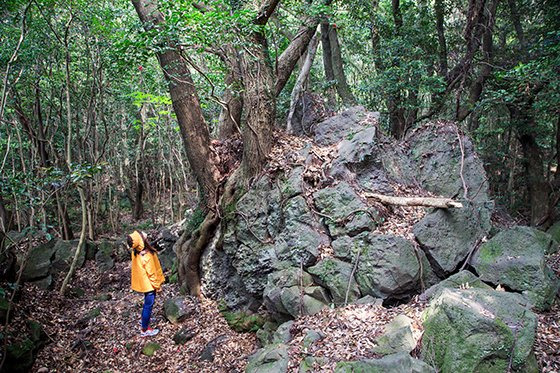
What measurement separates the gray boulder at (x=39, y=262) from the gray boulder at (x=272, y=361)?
22.1 feet

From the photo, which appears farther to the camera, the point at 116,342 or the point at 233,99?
the point at 233,99

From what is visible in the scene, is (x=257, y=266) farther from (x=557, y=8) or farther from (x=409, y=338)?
(x=557, y=8)

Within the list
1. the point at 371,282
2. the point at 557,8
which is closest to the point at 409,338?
the point at 371,282

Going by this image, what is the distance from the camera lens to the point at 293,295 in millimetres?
5203

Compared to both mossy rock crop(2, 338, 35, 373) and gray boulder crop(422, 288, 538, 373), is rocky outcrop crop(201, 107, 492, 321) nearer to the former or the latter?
gray boulder crop(422, 288, 538, 373)

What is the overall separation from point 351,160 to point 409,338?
3540mm

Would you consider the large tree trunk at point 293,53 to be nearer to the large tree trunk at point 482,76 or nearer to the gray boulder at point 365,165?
the gray boulder at point 365,165

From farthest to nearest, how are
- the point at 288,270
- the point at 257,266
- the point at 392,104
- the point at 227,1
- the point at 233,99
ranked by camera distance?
the point at 392,104 → the point at 233,99 → the point at 227,1 → the point at 257,266 → the point at 288,270

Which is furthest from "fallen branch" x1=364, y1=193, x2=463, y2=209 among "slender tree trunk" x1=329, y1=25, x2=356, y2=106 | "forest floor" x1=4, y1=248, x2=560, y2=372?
"slender tree trunk" x1=329, y1=25, x2=356, y2=106

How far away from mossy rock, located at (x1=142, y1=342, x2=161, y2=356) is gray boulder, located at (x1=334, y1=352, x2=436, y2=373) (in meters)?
3.93

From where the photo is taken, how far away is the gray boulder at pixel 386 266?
493 centimetres

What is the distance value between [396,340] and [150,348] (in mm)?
4375

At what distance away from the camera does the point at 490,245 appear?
16.1 feet

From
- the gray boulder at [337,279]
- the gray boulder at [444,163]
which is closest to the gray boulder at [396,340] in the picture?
the gray boulder at [337,279]
